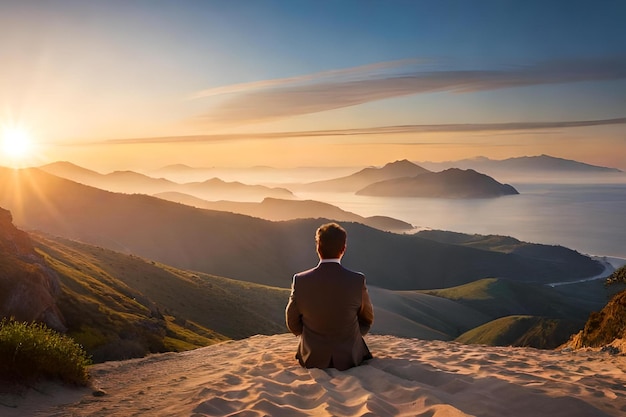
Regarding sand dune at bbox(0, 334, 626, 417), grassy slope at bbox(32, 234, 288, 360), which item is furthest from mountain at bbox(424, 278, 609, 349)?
sand dune at bbox(0, 334, 626, 417)

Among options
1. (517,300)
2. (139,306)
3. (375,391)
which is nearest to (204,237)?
(517,300)

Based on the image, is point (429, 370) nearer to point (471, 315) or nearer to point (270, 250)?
point (471, 315)

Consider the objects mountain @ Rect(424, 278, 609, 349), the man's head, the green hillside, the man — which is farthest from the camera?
the green hillside

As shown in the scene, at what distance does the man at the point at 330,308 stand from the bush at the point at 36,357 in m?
3.84

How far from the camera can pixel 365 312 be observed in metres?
7.52

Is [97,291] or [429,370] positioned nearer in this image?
[429,370]

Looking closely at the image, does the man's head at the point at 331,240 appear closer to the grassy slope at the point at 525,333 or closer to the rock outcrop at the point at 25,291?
the rock outcrop at the point at 25,291

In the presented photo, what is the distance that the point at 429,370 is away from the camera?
7.07 m

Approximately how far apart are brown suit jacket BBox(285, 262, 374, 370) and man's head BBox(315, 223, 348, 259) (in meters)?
0.16

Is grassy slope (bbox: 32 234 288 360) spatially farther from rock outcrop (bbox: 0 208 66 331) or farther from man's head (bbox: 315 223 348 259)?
man's head (bbox: 315 223 348 259)

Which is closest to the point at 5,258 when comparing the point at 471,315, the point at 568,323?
the point at 568,323

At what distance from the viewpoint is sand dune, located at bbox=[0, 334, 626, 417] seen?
5.43 meters

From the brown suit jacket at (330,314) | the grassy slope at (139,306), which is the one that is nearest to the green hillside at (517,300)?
the grassy slope at (139,306)

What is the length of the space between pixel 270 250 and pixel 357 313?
125 meters
